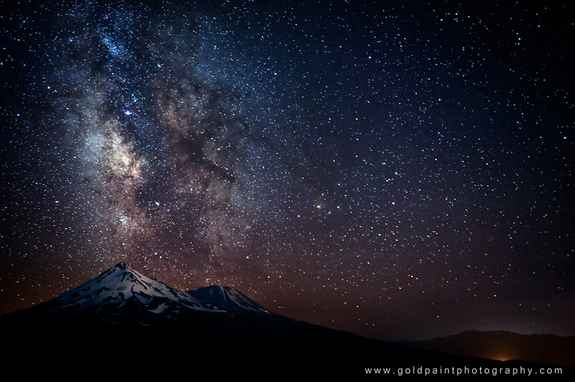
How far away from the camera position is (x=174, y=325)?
69.2 m

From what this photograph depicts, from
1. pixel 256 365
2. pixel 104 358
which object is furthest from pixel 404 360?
pixel 104 358

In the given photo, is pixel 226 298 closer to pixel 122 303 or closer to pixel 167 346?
pixel 122 303

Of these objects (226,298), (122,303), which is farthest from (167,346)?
(226,298)

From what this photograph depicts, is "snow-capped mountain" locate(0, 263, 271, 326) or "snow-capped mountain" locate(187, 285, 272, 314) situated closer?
"snow-capped mountain" locate(0, 263, 271, 326)

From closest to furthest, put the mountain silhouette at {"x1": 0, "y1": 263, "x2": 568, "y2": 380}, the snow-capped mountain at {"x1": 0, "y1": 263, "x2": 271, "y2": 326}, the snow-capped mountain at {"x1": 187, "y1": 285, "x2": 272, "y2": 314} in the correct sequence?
the mountain silhouette at {"x1": 0, "y1": 263, "x2": 568, "y2": 380}, the snow-capped mountain at {"x1": 0, "y1": 263, "x2": 271, "y2": 326}, the snow-capped mountain at {"x1": 187, "y1": 285, "x2": 272, "y2": 314}

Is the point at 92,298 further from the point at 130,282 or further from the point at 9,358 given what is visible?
the point at 9,358

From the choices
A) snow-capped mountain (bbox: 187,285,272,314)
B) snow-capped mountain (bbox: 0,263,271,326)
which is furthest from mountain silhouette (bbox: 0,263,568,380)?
snow-capped mountain (bbox: 187,285,272,314)

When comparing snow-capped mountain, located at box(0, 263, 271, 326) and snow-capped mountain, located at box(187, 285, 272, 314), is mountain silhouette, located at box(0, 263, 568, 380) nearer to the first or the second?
snow-capped mountain, located at box(0, 263, 271, 326)

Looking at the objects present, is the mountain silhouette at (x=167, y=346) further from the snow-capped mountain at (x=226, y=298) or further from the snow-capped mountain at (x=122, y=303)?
the snow-capped mountain at (x=226, y=298)

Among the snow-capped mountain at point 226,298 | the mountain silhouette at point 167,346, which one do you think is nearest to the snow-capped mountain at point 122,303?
the mountain silhouette at point 167,346

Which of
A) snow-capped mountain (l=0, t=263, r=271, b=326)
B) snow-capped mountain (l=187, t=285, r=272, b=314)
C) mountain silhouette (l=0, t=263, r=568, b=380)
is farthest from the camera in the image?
snow-capped mountain (l=187, t=285, r=272, b=314)

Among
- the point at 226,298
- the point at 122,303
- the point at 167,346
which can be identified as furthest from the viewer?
the point at 226,298

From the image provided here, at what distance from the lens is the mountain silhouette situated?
40938 millimetres

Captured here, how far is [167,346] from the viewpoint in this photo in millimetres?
51406
